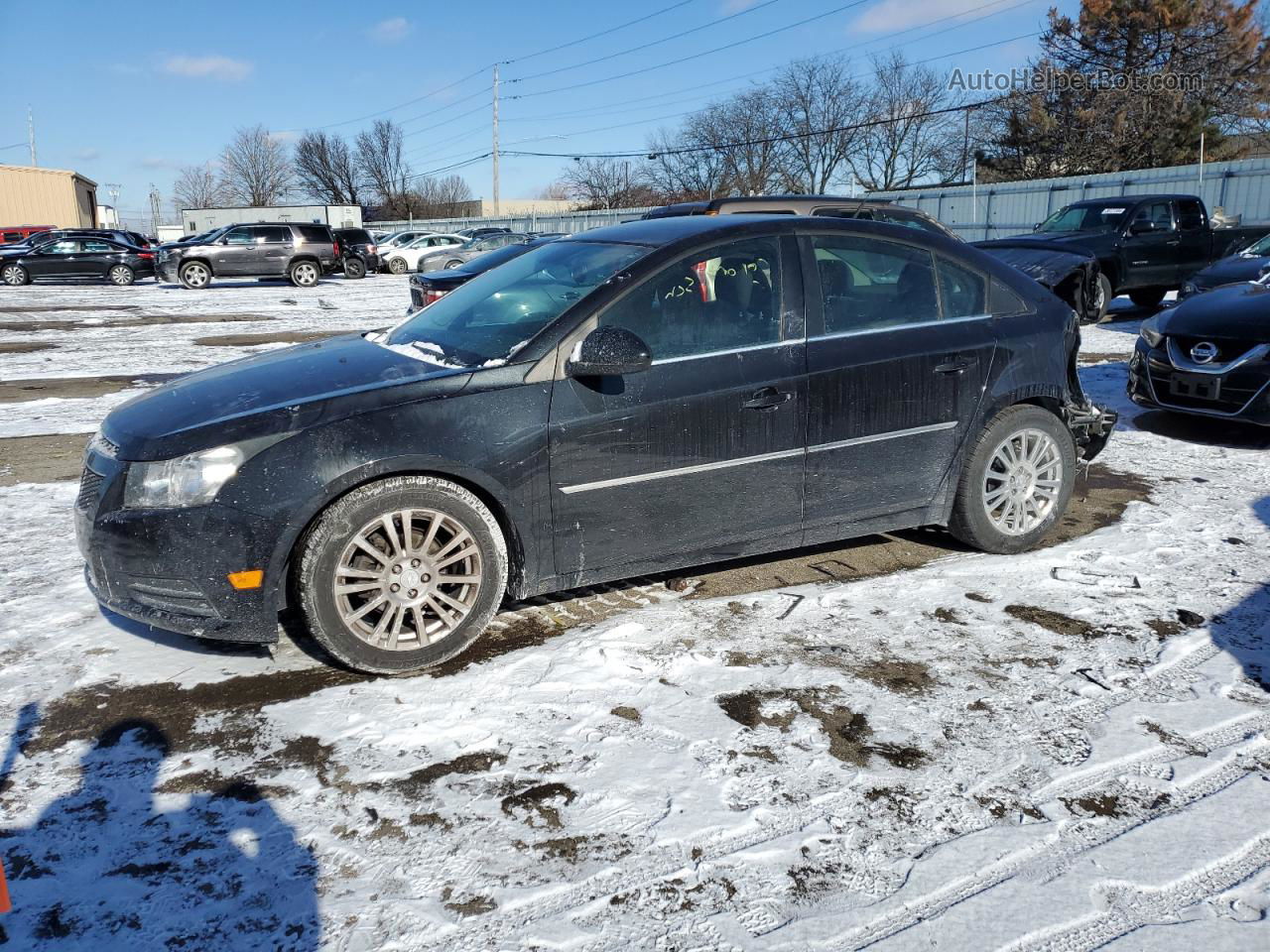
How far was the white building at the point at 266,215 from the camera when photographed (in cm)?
5512

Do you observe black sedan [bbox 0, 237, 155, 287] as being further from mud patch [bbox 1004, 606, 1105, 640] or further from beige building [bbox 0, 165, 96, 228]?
beige building [bbox 0, 165, 96, 228]

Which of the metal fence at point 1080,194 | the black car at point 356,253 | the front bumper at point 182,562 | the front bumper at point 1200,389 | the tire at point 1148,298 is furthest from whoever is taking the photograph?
the black car at point 356,253

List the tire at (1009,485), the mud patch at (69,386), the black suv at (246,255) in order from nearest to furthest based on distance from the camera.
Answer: the tire at (1009,485)
the mud patch at (69,386)
the black suv at (246,255)

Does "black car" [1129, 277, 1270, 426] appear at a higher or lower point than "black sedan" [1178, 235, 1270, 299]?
lower

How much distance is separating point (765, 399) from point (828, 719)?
1.42 meters

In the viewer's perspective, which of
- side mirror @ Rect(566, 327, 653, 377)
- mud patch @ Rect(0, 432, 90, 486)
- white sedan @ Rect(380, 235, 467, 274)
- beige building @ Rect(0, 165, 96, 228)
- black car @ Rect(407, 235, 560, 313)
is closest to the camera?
side mirror @ Rect(566, 327, 653, 377)

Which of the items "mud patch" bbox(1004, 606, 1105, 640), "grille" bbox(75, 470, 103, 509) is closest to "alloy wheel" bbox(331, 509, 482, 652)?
"grille" bbox(75, 470, 103, 509)

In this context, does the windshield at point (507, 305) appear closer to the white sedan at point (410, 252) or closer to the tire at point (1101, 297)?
the tire at point (1101, 297)

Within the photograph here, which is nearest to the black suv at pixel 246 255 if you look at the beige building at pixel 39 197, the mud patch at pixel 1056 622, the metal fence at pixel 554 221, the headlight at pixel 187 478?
the metal fence at pixel 554 221

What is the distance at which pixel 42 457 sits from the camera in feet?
23.5

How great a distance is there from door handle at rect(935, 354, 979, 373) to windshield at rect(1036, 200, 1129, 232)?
11.9m

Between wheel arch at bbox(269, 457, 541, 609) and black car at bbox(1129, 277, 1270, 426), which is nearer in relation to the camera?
wheel arch at bbox(269, 457, 541, 609)

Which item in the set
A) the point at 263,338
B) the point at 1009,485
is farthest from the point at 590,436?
the point at 263,338

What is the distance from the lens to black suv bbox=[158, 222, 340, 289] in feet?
87.9
